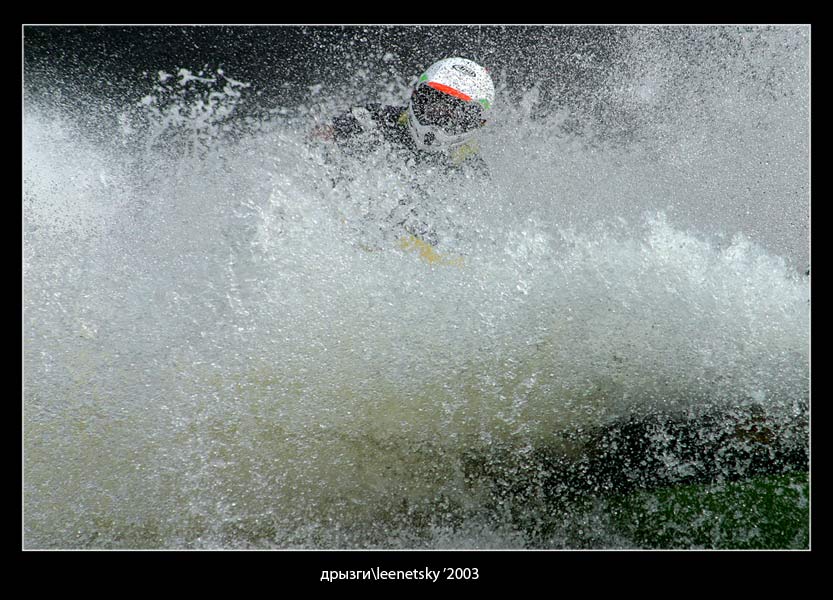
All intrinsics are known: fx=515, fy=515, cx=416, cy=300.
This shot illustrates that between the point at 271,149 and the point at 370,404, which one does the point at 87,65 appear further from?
the point at 370,404

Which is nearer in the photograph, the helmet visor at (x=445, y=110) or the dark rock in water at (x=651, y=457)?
the helmet visor at (x=445, y=110)

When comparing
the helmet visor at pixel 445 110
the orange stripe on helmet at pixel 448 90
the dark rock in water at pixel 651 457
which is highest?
the orange stripe on helmet at pixel 448 90

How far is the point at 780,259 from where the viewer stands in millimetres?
2789

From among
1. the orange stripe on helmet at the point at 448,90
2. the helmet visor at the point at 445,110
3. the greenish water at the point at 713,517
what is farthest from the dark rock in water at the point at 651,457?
the orange stripe on helmet at the point at 448,90

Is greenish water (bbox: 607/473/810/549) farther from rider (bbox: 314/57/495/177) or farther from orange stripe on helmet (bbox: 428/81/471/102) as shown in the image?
orange stripe on helmet (bbox: 428/81/471/102)

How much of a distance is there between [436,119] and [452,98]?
0.12m

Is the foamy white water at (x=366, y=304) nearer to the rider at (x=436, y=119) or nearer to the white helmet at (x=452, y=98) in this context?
the rider at (x=436, y=119)

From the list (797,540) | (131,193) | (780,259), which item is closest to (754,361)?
(780,259)

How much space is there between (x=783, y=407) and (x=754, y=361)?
0.30 metres

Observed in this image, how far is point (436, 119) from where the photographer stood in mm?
2393

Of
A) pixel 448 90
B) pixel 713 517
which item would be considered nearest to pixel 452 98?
pixel 448 90

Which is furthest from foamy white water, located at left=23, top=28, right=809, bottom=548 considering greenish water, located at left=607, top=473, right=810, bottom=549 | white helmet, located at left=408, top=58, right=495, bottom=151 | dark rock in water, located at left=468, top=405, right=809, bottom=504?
greenish water, located at left=607, top=473, right=810, bottom=549

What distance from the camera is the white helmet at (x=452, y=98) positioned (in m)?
2.36

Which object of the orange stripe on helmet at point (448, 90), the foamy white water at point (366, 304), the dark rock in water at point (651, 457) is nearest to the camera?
the orange stripe on helmet at point (448, 90)
